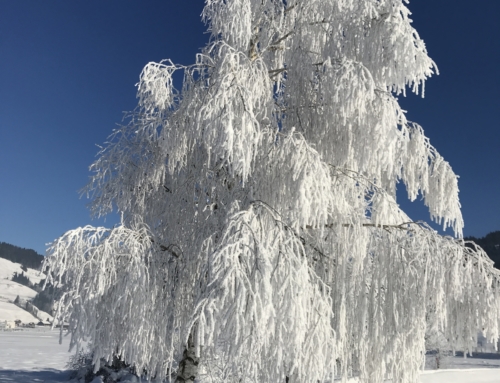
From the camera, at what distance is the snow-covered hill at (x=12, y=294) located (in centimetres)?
9006

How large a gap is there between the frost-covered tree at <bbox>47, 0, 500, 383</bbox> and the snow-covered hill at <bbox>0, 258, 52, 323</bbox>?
7570 cm

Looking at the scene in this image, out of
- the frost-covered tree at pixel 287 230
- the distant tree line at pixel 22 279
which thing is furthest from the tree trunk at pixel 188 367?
the distant tree line at pixel 22 279

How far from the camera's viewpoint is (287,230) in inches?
149

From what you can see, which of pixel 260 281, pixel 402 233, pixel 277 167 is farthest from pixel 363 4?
pixel 260 281

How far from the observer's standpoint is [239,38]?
4.90 m

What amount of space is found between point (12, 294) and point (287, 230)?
12645 cm

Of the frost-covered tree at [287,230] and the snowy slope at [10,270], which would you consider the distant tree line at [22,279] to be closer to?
the snowy slope at [10,270]

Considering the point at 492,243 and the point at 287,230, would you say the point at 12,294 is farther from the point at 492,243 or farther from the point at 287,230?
the point at 287,230

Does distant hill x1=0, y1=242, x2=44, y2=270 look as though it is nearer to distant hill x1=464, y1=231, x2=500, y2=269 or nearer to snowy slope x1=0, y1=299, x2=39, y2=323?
snowy slope x1=0, y1=299, x2=39, y2=323

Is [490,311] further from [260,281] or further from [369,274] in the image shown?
[260,281]

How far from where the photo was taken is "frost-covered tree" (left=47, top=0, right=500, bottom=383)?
11.2 feet

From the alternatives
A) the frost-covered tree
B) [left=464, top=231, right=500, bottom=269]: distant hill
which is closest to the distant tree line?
[left=464, top=231, right=500, bottom=269]: distant hill

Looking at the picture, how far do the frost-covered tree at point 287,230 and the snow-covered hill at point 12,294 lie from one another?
75.7 m

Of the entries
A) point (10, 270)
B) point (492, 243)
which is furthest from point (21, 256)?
point (492, 243)
